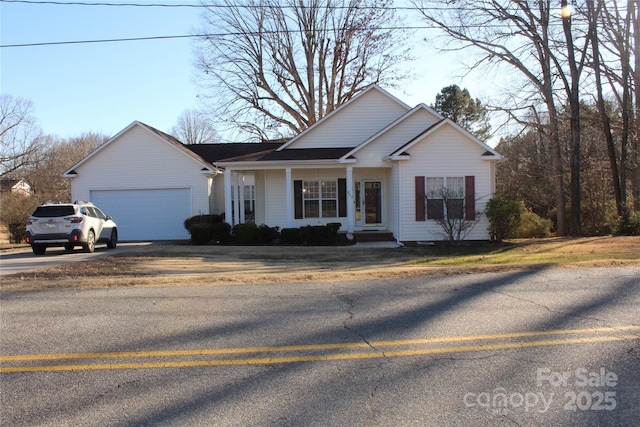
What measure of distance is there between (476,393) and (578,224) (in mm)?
20128

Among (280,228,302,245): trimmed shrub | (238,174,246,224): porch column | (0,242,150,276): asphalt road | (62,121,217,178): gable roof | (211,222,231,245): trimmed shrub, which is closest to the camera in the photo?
(0,242,150,276): asphalt road

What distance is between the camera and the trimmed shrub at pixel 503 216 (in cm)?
1723

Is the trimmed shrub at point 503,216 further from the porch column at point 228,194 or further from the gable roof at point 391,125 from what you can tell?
the porch column at point 228,194

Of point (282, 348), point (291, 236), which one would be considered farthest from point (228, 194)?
point (282, 348)

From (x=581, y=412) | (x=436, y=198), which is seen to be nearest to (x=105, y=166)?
(x=436, y=198)

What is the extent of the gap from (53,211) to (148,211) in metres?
7.46

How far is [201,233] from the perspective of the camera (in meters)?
18.5

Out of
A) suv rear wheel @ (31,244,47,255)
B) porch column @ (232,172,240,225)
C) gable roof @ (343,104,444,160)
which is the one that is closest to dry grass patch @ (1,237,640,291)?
suv rear wheel @ (31,244,47,255)

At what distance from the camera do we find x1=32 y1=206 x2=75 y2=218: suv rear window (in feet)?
48.3

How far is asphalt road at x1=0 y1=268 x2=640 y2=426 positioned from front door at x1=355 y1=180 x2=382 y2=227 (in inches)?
511

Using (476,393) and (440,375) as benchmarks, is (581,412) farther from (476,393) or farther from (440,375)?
(440,375)

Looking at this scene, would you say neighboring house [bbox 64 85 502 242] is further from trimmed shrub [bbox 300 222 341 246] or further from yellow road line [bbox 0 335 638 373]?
yellow road line [bbox 0 335 638 373]

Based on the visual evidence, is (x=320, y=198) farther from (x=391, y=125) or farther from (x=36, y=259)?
(x=36, y=259)

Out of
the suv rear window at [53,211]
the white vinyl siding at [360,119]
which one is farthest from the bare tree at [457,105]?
the suv rear window at [53,211]
